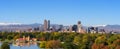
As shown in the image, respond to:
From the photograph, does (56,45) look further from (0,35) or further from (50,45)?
(0,35)

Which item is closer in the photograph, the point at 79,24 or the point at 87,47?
the point at 87,47

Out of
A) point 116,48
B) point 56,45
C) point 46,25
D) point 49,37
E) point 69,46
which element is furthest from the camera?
point 46,25

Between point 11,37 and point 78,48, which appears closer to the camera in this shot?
point 78,48

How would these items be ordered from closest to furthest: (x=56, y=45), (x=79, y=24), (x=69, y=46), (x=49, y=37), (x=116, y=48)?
(x=116, y=48)
(x=69, y=46)
(x=56, y=45)
(x=49, y=37)
(x=79, y=24)

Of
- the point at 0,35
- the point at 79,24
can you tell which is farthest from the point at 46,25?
the point at 0,35

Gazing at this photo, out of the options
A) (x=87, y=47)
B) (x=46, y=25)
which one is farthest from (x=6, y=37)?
(x=46, y=25)

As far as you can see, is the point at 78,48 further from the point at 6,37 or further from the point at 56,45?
the point at 6,37

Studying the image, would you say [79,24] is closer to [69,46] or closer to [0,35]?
[0,35]

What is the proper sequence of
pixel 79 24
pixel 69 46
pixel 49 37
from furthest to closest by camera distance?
1. pixel 79 24
2. pixel 49 37
3. pixel 69 46

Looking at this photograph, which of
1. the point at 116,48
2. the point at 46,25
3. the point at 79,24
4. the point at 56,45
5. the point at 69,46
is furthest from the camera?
the point at 46,25
